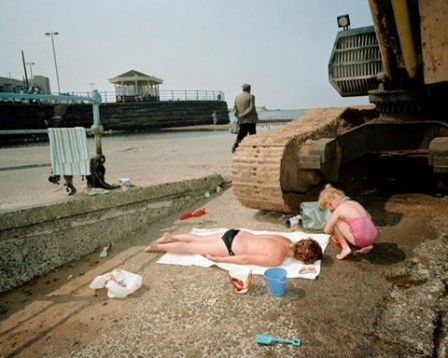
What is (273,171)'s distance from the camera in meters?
3.97

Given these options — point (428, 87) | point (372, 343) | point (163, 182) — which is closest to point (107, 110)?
point (163, 182)

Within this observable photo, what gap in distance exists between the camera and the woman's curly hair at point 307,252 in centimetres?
331

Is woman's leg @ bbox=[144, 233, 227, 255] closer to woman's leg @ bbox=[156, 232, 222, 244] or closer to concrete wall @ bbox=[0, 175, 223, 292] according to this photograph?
woman's leg @ bbox=[156, 232, 222, 244]

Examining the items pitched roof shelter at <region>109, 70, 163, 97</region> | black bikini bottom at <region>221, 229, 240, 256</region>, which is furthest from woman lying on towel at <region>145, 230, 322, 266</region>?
pitched roof shelter at <region>109, 70, 163, 97</region>

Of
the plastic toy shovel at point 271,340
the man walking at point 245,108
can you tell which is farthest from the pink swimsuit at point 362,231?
the man walking at point 245,108

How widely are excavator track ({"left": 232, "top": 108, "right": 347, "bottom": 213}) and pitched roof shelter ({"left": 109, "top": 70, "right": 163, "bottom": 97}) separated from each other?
4029 cm

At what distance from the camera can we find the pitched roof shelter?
4241 cm

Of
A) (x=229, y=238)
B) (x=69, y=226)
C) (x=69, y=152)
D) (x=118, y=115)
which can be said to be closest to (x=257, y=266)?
(x=229, y=238)

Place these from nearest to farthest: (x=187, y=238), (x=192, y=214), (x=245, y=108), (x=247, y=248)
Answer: (x=247, y=248)
(x=187, y=238)
(x=192, y=214)
(x=245, y=108)

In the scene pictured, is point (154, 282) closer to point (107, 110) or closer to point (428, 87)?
point (428, 87)

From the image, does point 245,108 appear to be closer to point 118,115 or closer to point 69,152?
point 69,152

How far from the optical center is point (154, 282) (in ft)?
11.1

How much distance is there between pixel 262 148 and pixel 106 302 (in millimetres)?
2340

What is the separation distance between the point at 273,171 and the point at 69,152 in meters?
2.65
